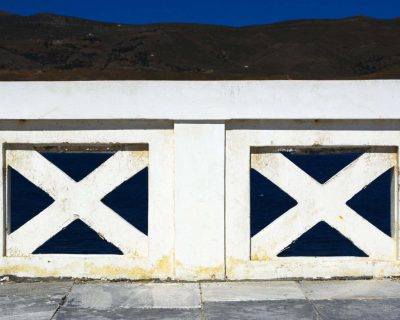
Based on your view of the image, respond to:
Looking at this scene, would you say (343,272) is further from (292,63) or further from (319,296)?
(292,63)

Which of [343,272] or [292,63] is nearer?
[343,272]

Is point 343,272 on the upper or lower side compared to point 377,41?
lower

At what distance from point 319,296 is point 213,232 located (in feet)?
2.42

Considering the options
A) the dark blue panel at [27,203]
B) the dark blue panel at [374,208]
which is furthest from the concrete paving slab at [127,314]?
the dark blue panel at [374,208]

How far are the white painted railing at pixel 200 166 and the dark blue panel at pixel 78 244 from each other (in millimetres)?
10183

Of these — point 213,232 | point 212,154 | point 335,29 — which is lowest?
point 213,232

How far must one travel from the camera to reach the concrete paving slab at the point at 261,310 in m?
3.88

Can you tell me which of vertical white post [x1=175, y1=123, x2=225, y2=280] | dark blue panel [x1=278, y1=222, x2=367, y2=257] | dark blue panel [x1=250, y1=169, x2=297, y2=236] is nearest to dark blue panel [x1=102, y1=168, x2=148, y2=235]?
dark blue panel [x1=250, y1=169, x2=297, y2=236]

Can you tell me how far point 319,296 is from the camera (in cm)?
427

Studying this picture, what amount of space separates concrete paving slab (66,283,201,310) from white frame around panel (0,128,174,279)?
4.6 inches

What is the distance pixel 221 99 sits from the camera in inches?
175

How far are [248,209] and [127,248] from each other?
79 centimetres

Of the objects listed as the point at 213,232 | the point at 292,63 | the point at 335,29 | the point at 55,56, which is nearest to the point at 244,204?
the point at 213,232

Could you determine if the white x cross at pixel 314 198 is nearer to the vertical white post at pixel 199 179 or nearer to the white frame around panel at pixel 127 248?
the vertical white post at pixel 199 179
